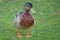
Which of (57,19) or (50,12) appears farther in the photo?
(50,12)

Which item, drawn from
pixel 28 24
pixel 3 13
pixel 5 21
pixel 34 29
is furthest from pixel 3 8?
pixel 28 24

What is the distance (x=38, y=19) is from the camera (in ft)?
28.9

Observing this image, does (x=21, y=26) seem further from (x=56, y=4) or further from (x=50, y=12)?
(x=56, y=4)

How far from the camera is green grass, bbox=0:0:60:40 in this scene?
24.3ft

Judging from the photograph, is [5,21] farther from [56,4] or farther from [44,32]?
[56,4]

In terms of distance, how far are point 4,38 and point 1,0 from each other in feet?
12.5

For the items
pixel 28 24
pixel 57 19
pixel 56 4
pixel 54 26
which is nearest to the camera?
pixel 28 24

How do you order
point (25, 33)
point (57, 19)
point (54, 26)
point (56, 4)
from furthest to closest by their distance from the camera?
point (56, 4), point (57, 19), point (54, 26), point (25, 33)

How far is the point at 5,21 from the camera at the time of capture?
8.41 metres

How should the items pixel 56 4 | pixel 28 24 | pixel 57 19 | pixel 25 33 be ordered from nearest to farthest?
pixel 28 24
pixel 25 33
pixel 57 19
pixel 56 4

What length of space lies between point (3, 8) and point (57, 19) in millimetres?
2063

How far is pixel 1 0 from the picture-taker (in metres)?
10.7

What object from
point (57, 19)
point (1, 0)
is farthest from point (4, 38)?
point (1, 0)

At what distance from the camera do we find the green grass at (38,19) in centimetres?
740
